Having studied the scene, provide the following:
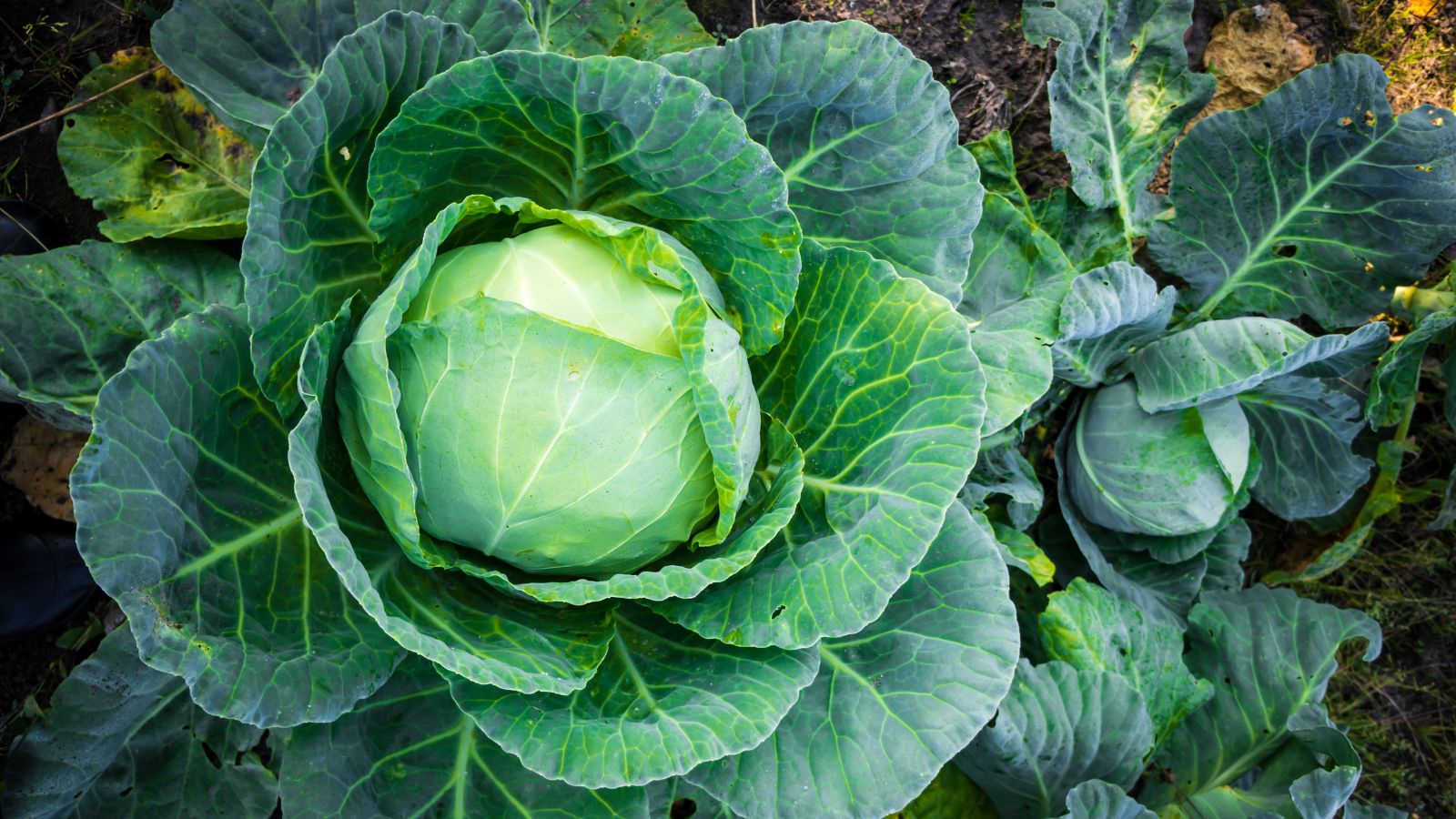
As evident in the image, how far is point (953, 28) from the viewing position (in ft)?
12.2

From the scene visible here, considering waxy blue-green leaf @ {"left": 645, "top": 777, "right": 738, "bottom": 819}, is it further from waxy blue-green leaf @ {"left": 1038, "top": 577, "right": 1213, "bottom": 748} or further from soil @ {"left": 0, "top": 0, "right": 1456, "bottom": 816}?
soil @ {"left": 0, "top": 0, "right": 1456, "bottom": 816}

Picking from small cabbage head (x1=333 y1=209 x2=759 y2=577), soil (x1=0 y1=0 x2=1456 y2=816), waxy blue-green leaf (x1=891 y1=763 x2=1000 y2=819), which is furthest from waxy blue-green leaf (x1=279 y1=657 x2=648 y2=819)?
soil (x1=0 y1=0 x2=1456 y2=816)

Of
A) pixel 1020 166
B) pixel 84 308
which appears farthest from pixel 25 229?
pixel 1020 166

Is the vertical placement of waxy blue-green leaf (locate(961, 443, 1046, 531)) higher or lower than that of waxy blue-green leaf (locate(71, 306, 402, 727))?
lower

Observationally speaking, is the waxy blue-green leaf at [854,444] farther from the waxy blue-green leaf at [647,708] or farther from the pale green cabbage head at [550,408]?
the pale green cabbage head at [550,408]

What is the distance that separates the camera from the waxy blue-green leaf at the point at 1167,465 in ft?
10.6

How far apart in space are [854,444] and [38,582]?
2658mm

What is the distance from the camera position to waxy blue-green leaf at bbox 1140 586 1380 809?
11.0 feet

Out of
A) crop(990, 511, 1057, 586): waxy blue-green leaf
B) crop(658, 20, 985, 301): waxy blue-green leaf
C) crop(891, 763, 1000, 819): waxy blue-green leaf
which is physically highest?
crop(658, 20, 985, 301): waxy blue-green leaf

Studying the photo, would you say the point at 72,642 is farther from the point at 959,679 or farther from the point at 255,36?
the point at 959,679

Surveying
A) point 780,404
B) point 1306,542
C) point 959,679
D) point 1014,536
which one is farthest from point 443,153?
point 1306,542

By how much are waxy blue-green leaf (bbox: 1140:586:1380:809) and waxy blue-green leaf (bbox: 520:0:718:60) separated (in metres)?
2.70

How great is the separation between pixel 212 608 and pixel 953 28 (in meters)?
3.17

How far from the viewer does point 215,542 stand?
199 centimetres
